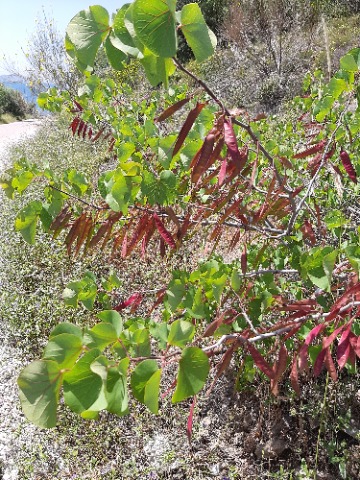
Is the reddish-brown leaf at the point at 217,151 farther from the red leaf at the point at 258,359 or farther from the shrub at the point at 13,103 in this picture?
the shrub at the point at 13,103

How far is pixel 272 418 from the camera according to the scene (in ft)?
5.91

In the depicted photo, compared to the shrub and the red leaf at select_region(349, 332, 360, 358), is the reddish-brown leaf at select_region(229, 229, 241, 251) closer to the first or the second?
the red leaf at select_region(349, 332, 360, 358)

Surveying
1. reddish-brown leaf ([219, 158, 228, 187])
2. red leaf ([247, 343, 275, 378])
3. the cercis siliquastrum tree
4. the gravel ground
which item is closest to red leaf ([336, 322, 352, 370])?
the cercis siliquastrum tree

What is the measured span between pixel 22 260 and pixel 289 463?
2602mm

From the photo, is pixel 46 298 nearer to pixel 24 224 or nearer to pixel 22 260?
pixel 22 260

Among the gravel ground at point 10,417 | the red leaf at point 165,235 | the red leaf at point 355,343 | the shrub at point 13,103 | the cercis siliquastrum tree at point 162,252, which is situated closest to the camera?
the cercis siliquastrum tree at point 162,252

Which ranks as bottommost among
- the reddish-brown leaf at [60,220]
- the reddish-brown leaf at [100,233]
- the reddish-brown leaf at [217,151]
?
the reddish-brown leaf at [100,233]

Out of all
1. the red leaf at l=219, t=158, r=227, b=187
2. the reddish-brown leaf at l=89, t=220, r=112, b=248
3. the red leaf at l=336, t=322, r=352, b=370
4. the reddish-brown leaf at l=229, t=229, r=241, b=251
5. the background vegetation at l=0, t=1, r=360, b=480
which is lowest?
the background vegetation at l=0, t=1, r=360, b=480

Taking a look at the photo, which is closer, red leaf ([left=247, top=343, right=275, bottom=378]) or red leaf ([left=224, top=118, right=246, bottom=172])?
red leaf ([left=224, top=118, right=246, bottom=172])

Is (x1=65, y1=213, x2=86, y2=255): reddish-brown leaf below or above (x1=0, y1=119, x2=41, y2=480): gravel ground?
above

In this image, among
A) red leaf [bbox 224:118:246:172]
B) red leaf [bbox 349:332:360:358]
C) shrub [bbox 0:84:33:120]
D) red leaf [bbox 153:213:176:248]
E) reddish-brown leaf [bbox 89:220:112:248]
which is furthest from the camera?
shrub [bbox 0:84:33:120]

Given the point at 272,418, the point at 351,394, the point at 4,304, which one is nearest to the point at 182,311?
the point at 272,418

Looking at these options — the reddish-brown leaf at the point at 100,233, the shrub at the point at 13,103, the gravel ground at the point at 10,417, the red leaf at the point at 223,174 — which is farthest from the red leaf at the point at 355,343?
the shrub at the point at 13,103

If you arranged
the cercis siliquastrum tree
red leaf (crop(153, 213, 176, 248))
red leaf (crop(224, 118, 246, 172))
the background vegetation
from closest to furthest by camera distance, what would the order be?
1. the cercis siliquastrum tree
2. red leaf (crop(224, 118, 246, 172))
3. red leaf (crop(153, 213, 176, 248))
4. the background vegetation
